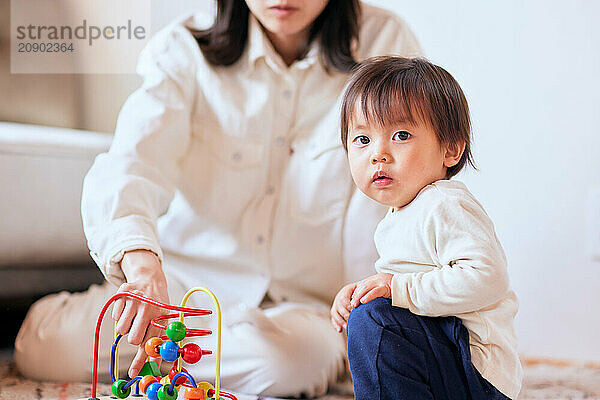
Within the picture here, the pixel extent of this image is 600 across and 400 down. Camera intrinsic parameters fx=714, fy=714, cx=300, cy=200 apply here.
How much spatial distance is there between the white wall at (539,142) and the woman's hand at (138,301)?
89 centimetres

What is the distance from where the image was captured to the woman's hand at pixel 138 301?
83 cm

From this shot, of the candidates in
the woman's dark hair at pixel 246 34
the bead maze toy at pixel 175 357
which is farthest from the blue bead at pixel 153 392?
the woman's dark hair at pixel 246 34

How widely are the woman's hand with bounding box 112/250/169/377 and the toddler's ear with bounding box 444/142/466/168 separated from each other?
39 centimetres

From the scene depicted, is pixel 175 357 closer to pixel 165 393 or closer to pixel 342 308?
pixel 165 393

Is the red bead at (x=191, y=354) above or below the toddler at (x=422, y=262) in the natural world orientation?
below

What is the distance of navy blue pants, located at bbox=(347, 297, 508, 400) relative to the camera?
808mm

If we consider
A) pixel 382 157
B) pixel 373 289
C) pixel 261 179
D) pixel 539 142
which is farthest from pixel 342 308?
pixel 539 142

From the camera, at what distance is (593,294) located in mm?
1529

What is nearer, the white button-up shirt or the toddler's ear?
the toddler's ear

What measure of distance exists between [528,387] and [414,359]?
55cm

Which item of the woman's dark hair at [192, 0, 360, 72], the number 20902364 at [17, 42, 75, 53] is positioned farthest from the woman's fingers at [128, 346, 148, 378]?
the number 20902364 at [17, 42, 75, 53]

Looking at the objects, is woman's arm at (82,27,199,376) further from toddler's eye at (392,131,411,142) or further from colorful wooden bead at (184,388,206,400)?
toddler's eye at (392,131,411,142)

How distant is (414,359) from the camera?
0.81 metres

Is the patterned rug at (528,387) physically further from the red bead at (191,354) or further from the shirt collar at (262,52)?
the shirt collar at (262,52)
